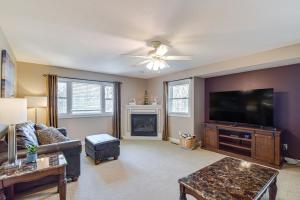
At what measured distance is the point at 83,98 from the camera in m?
5.27

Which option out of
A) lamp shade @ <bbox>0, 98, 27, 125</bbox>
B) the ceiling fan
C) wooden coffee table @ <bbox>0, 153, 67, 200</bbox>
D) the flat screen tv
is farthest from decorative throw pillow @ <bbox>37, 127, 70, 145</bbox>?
→ the flat screen tv

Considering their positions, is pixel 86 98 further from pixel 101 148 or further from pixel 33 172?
pixel 33 172

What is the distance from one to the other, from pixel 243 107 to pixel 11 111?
4.34 m

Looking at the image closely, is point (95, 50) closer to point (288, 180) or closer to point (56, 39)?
point (56, 39)

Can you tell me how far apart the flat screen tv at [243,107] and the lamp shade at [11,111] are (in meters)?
4.20

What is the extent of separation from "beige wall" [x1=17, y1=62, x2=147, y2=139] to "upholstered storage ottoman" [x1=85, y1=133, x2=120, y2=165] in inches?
56.7

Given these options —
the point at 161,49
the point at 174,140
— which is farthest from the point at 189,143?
the point at 161,49

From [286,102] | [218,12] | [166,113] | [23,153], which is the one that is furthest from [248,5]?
[166,113]

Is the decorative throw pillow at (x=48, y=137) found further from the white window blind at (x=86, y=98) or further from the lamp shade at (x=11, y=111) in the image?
the white window blind at (x=86, y=98)

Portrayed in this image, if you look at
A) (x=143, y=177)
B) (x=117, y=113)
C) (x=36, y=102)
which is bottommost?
(x=143, y=177)

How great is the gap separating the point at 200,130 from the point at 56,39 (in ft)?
14.2

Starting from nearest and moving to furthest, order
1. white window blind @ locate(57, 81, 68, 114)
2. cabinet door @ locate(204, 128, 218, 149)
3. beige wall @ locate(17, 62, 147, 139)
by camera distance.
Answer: beige wall @ locate(17, 62, 147, 139) < cabinet door @ locate(204, 128, 218, 149) < white window blind @ locate(57, 81, 68, 114)

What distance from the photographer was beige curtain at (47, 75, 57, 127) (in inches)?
174

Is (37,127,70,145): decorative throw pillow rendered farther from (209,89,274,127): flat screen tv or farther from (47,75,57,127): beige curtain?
(209,89,274,127): flat screen tv
